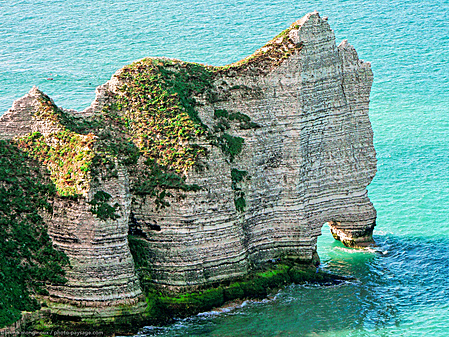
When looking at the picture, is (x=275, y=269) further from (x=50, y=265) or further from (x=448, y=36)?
(x=448, y=36)

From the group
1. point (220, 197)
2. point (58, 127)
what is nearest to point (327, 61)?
point (220, 197)

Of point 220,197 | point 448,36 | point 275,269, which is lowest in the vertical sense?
point 275,269

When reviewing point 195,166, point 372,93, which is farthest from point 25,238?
point 372,93

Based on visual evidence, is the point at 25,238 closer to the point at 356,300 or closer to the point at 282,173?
the point at 282,173

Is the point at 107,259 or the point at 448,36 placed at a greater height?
the point at 448,36

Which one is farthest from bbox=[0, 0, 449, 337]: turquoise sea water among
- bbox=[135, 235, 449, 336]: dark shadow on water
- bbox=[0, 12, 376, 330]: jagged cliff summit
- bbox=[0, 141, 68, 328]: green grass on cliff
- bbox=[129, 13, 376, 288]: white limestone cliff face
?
bbox=[0, 141, 68, 328]: green grass on cliff

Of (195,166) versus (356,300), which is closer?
(195,166)
